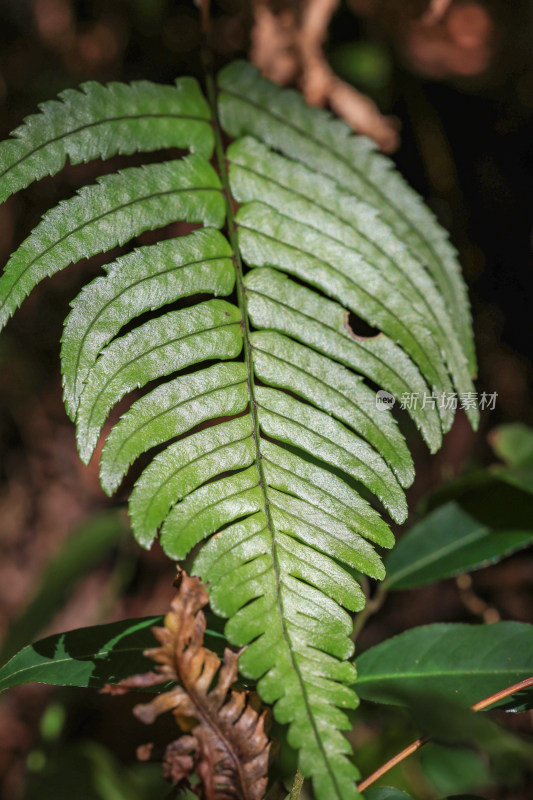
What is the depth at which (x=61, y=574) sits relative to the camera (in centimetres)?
198

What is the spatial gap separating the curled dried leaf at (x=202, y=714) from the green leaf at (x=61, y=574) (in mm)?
1132

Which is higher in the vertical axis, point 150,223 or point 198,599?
point 150,223

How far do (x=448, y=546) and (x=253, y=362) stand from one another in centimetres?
84

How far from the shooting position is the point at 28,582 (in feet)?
9.63

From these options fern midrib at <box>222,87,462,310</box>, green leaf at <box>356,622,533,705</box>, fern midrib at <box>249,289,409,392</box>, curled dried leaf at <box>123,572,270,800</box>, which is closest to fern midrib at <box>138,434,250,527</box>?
curled dried leaf at <box>123,572,270,800</box>

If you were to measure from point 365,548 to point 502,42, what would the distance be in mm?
1961

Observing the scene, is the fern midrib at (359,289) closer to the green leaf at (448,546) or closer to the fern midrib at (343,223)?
the fern midrib at (343,223)

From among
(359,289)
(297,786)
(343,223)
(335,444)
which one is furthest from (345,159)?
(297,786)

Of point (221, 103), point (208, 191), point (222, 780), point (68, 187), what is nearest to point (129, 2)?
point (68, 187)

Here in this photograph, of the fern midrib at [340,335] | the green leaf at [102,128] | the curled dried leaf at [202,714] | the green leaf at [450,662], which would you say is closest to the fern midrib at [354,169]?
the green leaf at [102,128]

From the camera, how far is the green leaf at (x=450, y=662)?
1.18 meters

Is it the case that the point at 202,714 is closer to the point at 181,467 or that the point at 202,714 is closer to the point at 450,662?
the point at 181,467

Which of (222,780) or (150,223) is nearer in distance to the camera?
(222,780)

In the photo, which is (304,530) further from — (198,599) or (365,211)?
(365,211)
